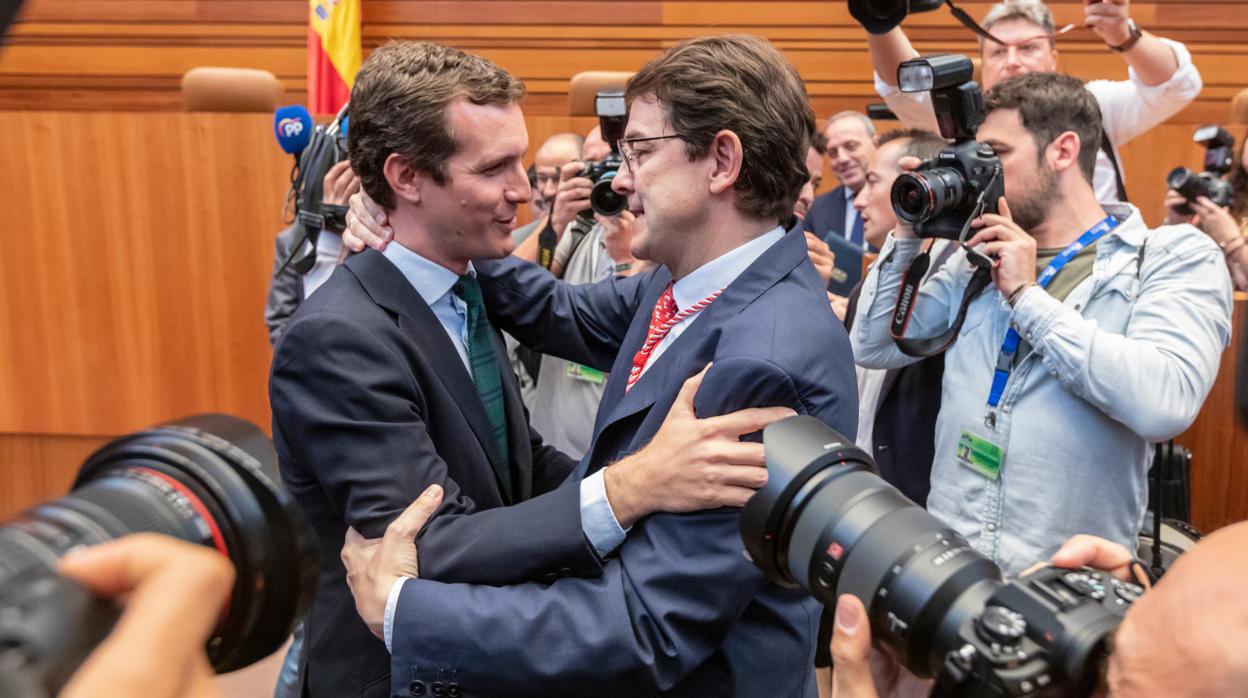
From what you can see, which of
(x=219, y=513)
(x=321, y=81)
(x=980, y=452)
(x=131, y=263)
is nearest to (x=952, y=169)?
(x=980, y=452)

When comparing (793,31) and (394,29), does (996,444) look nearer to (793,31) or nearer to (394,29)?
(793,31)

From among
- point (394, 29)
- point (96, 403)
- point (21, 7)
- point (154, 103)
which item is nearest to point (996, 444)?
point (21, 7)

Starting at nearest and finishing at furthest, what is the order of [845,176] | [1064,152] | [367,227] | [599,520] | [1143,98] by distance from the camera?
[599,520] < [367,227] < [1064,152] < [1143,98] < [845,176]

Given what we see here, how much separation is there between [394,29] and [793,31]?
198cm

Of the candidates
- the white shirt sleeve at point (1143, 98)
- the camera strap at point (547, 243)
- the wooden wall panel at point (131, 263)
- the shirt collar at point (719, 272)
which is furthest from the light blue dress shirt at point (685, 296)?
the wooden wall panel at point (131, 263)

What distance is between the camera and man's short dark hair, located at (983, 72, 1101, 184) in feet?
6.99

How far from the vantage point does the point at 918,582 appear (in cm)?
91

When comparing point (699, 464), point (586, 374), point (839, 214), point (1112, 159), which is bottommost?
point (586, 374)

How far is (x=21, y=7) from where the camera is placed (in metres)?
0.57

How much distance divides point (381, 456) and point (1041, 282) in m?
1.32

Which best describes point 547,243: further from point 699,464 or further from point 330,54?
point 330,54

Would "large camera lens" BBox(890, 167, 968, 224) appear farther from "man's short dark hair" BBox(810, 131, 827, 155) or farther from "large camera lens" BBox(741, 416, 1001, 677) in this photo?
"man's short dark hair" BBox(810, 131, 827, 155)

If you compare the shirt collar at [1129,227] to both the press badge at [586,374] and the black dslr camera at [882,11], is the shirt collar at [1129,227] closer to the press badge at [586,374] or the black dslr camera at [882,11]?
the black dslr camera at [882,11]

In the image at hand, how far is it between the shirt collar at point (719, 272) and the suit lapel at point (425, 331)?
0.33 m
